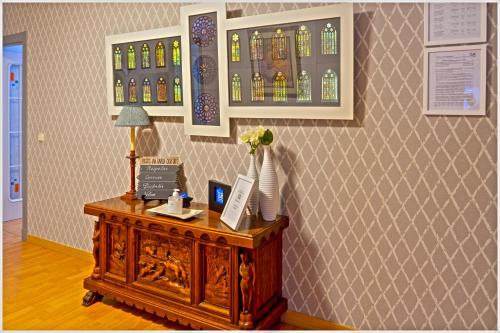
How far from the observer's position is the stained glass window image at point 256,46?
113 inches

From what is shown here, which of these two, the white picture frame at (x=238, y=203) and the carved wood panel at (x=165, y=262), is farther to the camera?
the carved wood panel at (x=165, y=262)

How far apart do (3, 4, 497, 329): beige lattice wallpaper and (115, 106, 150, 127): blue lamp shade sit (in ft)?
0.56

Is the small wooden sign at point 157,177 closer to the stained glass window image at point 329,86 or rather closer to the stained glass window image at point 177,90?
the stained glass window image at point 177,90

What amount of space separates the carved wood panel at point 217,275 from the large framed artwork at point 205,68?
816 millimetres

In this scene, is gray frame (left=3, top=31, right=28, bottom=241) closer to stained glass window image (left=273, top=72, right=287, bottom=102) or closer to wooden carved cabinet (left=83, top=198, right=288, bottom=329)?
wooden carved cabinet (left=83, top=198, right=288, bottom=329)

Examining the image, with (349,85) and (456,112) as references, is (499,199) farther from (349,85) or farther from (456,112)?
(349,85)

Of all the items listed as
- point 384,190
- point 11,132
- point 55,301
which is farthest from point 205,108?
point 11,132

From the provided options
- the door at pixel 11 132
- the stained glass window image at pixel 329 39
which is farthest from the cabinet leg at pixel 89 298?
the door at pixel 11 132

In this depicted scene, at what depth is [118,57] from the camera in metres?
3.61

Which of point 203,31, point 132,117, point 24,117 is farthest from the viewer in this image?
point 24,117

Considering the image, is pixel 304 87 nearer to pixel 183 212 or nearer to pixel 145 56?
pixel 183 212

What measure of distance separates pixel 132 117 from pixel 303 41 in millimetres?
1364

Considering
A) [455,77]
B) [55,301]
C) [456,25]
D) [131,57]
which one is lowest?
[55,301]

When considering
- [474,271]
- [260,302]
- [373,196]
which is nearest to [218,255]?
[260,302]
